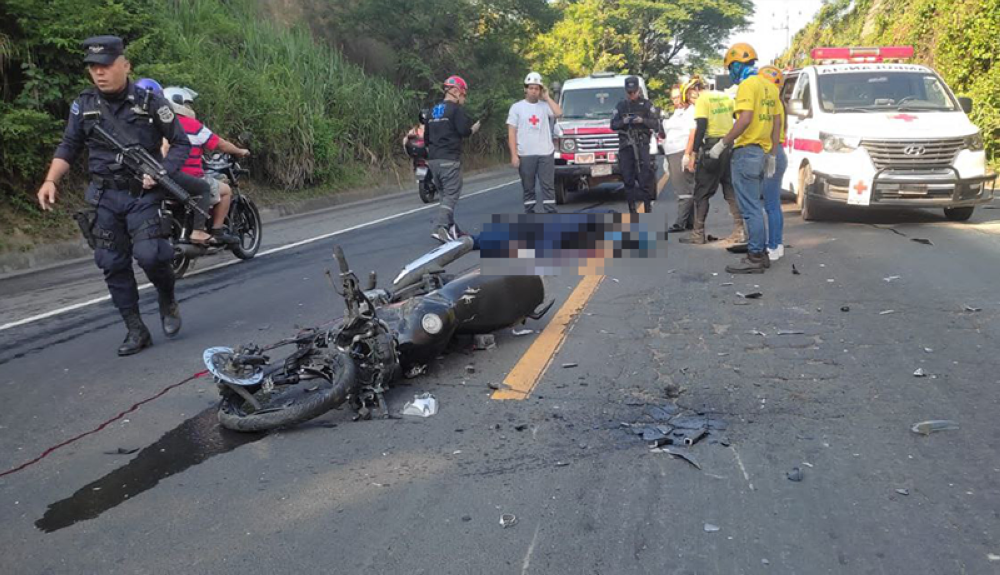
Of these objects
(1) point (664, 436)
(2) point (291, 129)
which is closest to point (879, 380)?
(1) point (664, 436)

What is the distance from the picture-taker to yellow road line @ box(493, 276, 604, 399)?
466cm

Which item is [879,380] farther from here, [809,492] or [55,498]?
[55,498]

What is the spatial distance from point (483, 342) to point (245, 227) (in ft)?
17.8

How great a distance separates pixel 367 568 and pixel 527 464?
3.26 feet

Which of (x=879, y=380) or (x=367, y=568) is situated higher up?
(x=367, y=568)

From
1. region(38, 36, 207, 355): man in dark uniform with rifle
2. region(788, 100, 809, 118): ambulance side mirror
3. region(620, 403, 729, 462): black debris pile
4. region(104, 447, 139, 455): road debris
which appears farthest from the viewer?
region(788, 100, 809, 118): ambulance side mirror

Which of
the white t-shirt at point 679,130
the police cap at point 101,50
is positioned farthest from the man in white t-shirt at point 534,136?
the police cap at point 101,50

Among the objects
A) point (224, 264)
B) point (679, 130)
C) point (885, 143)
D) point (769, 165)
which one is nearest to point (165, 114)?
point (224, 264)

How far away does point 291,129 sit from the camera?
1820 centimetres

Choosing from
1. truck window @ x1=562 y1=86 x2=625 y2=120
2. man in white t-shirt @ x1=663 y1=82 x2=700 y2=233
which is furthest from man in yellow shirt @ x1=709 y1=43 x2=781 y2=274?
truck window @ x1=562 y1=86 x2=625 y2=120

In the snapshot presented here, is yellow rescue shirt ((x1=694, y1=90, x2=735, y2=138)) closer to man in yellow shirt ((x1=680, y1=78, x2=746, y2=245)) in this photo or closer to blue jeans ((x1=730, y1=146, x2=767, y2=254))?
man in yellow shirt ((x1=680, y1=78, x2=746, y2=245))

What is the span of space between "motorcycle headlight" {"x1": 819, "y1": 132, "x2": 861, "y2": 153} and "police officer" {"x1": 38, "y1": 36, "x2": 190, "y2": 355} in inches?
308

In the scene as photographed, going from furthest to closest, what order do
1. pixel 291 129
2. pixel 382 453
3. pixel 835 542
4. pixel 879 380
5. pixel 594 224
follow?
pixel 291 129, pixel 594 224, pixel 879 380, pixel 382 453, pixel 835 542

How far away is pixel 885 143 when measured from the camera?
10.0 metres
